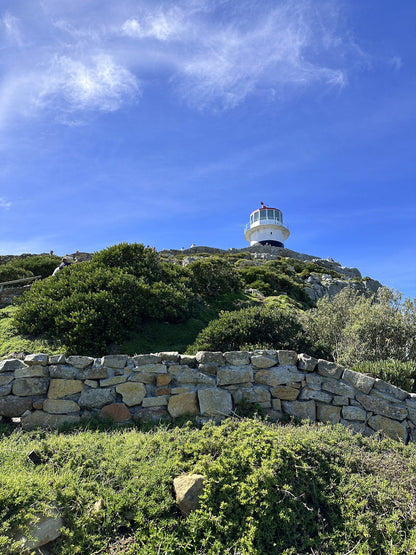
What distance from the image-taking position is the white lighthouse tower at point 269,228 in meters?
43.2

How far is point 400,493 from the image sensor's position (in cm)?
395

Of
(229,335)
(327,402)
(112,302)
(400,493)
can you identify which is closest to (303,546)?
(400,493)

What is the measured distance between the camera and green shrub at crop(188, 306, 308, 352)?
23.5ft

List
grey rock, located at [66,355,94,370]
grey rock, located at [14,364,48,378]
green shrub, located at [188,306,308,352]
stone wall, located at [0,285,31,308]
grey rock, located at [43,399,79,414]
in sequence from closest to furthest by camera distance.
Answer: grey rock, located at [43,399,79,414], grey rock, located at [14,364,48,378], grey rock, located at [66,355,94,370], green shrub, located at [188,306,308,352], stone wall, located at [0,285,31,308]

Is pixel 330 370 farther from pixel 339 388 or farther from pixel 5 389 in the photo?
pixel 5 389

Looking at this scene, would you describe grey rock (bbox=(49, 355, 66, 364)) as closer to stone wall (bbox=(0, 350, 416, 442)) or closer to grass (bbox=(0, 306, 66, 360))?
stone wall (bbox=(0, 350, 416, 442))

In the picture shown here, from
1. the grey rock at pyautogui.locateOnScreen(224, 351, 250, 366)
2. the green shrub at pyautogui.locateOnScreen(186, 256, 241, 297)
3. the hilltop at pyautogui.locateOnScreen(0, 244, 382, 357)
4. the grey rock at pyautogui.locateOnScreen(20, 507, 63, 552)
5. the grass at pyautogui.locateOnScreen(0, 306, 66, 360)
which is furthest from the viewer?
the green shrub at pyautogui.locateOnScreen(186, 256, 241, 297)

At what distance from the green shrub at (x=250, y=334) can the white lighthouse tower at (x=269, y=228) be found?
1426 inches

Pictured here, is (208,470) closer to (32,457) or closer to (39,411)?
(32,457)

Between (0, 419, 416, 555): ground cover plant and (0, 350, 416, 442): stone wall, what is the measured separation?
1102 mm

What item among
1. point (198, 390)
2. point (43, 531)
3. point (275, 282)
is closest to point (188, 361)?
point (198, 390)

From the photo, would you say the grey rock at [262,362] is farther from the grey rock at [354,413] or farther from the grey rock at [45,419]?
the grey rock at [45,419]

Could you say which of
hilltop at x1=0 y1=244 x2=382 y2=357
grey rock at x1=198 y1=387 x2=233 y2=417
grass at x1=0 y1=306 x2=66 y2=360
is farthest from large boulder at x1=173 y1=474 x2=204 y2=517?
grass at x1=0 y1=306 x2=66 y2=360

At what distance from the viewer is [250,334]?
7219mm
